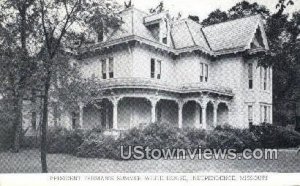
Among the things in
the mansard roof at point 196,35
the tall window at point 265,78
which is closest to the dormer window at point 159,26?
the mansard roof at point 196,35

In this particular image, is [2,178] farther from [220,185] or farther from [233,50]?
[233,50]

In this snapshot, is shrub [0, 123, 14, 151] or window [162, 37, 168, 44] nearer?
shrub [0, 123, 14, 151]

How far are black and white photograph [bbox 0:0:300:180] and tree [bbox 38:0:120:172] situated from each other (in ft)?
0.10

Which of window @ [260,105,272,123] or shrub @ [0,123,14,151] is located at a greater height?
window @ [260,105,272,123]

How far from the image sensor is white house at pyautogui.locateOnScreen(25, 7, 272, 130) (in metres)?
14.5

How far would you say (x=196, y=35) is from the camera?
1661 centimetres

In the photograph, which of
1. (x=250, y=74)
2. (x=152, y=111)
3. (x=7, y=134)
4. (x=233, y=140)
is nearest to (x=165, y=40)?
(x=152, y=111)

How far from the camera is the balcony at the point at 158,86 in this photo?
528 inches

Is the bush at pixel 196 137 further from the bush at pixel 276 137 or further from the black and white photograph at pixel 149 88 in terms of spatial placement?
the bush at pixel 276 137

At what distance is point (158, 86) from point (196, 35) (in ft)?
13.1

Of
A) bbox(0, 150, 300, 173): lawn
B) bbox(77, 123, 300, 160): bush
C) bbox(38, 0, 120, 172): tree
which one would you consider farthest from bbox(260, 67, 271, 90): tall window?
bbox(38, 0, 120, 172): tree

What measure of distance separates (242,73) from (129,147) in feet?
28.6

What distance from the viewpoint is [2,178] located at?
7.11 metres

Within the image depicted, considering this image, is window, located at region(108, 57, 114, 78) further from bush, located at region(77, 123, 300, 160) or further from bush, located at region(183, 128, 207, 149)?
bush, located at region(183, 128, 207, 149)
